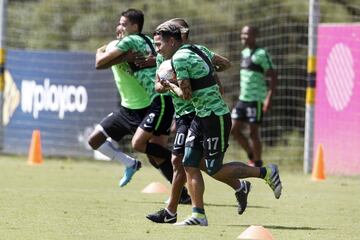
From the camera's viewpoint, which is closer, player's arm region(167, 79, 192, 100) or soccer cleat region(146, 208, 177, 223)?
player's arm region(167, 79, 192, 100)

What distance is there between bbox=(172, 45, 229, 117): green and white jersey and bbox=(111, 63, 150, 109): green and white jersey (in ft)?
10.1

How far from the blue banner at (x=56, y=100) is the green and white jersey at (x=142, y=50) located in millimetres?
6998

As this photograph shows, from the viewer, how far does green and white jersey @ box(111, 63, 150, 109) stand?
13484mm

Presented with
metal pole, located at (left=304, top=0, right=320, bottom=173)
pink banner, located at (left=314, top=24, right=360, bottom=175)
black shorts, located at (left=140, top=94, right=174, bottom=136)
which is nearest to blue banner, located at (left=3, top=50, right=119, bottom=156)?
metal pole, located at (left=304, top=0, right=320, bottom=173)

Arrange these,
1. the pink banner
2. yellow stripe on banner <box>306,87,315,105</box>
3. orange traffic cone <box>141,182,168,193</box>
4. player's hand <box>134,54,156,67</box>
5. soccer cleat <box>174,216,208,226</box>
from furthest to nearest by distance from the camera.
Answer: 1. yellow stripe on banner <box>306,87,315,105</box>
2. the pink banner
3. orange traffic cone <box>141,182,168,193</box>
4. player's hand <box>134,54,156,67</box>
5. soccer cleat <box>174,216,208,226</box>

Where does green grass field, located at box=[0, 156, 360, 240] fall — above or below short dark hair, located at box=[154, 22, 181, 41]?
below

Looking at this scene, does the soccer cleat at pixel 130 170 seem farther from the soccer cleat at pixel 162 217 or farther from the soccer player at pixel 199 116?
the soccer player at pixel 199 116

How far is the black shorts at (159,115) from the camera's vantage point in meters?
12.9

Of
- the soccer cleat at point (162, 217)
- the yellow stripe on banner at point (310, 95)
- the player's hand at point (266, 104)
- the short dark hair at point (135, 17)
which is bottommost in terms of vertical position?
the player's hand at point (266, 104)

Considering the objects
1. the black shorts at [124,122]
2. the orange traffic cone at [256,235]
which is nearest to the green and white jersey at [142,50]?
the black shorts at [124,122]

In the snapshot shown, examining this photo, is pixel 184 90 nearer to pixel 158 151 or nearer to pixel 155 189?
pixel 158 151

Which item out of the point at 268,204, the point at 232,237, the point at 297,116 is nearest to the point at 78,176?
the point at 268,204

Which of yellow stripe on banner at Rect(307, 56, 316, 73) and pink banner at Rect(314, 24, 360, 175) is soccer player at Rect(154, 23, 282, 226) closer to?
pink banner at Rect(314, 24, 360, 175)

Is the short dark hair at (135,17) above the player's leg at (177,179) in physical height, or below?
above
